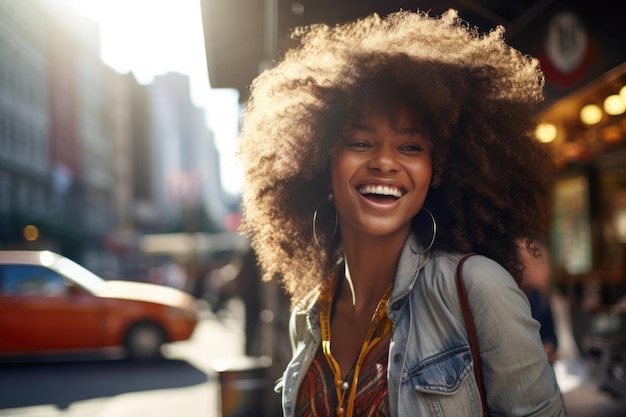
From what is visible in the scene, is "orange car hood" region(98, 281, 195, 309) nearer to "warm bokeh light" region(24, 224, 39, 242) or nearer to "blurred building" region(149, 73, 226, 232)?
"warm bokeh light" region(24, 224, 39, 242)

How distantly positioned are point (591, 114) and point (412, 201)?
7.91 m

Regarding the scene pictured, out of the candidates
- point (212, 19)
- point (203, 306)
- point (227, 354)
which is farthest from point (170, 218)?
point (212, 19)

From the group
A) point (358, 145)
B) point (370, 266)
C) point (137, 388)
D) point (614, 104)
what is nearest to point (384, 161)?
point (358, 145)

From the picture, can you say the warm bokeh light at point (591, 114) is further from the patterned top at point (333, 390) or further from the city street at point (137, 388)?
the patterned top at point (333, 390)

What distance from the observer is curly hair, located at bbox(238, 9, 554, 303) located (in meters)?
2.00

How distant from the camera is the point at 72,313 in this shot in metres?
10.3

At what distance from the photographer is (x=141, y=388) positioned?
28.3 ft

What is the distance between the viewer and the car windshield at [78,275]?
1032cm

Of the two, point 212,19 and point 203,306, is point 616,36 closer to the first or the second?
point 212,19

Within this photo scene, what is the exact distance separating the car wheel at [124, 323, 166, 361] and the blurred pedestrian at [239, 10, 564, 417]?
29.7ft

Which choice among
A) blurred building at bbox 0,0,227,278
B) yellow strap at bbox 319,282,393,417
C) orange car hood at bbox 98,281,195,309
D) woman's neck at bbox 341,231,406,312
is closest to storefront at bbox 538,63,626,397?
woman's neck at bbox 341,231,406,312

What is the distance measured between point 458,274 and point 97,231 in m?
49.2

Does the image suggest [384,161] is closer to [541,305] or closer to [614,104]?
[541,305]

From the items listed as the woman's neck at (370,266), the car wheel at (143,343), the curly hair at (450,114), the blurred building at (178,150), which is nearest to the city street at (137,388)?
the car wheel at (143,343)
